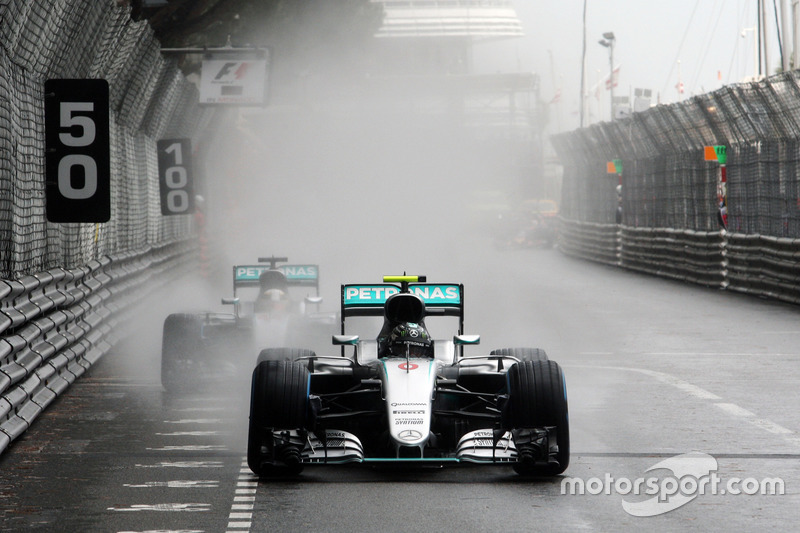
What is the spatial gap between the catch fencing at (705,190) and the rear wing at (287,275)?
25.9 ft

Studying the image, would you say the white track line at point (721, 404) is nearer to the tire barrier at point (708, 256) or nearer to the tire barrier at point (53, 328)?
the tire barrier at point (53, 328)

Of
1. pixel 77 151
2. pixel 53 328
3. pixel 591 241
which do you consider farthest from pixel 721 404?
pixel 591 241

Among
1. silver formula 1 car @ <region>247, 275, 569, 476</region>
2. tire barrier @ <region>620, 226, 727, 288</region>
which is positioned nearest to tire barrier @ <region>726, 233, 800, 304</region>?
tire barrier @ <region>620, 226, 727, 288</region>

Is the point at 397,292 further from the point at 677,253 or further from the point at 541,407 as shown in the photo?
the point at 677,253

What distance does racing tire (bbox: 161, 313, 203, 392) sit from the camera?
40.2ft

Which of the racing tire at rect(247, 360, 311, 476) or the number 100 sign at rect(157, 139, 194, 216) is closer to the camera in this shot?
the racing tire at rect(247, 360, 311, 476)

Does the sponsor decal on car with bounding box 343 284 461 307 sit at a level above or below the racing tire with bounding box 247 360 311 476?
above

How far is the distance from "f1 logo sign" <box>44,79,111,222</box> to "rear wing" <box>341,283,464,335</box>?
2.77 metres

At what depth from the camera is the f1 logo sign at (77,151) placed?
1187 cm

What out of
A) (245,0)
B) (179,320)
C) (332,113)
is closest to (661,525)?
(179,320)

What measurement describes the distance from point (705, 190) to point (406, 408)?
64.1 ft

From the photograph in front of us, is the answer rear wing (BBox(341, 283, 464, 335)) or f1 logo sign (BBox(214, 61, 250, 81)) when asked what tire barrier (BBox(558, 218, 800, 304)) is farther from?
rear wing (BBox(341, 283, 464, 335))

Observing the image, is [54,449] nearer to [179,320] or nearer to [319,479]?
[319,479]

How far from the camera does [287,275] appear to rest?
51.1ft
